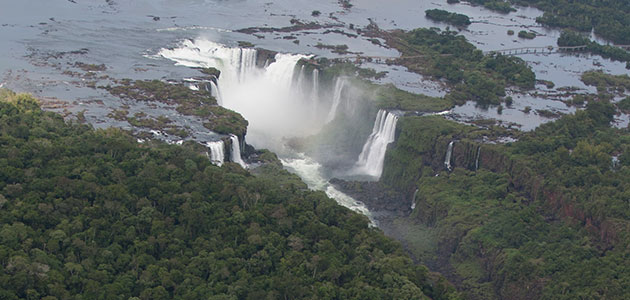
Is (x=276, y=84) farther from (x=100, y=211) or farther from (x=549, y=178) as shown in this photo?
(x=100, y=211)

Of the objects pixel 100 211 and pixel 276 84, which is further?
pixel 276 84

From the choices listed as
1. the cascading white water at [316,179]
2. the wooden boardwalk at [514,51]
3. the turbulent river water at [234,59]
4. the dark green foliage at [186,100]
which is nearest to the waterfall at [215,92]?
the turbulent river water at [234,59]

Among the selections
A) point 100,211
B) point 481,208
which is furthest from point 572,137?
point 100,211

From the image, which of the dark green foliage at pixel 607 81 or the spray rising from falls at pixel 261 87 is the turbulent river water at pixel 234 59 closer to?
the spray rising from falls at pixel 261 87

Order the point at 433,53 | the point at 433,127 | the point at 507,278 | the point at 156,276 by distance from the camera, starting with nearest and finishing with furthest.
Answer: the point at 156,276, the point at 507,278, the point at 433,127, the point at 433,53

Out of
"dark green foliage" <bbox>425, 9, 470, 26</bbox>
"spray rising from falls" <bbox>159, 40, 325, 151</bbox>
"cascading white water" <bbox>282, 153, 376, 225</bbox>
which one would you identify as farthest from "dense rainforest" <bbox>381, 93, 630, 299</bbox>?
"dark green foliage" <bbox>425, 9, 470, 26</bbox>
